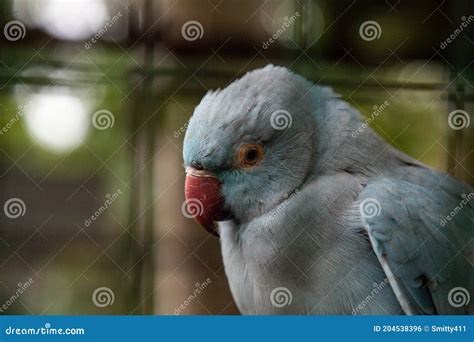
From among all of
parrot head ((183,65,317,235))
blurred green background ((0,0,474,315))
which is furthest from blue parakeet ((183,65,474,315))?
blurred green background ((0,0,474,315))

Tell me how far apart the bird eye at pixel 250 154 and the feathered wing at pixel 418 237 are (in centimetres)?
22

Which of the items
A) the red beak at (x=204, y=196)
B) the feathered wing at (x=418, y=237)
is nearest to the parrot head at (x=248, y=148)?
the red beak at (x=204, y=196)

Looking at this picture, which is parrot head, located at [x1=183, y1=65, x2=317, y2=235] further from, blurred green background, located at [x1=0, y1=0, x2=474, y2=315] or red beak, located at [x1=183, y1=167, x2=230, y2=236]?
blurred green background, located at [x1=0, y1=0, x2=474, y2=315]

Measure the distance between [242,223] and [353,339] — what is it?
16.1 inches

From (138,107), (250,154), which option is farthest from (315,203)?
(138,107)

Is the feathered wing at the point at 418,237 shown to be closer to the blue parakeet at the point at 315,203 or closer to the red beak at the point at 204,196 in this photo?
the blue parakeet at the point at 315,203

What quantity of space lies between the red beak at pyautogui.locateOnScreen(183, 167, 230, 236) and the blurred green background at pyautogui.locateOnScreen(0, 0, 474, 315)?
0.19 m

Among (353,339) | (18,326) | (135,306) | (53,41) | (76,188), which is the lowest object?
(18,326)

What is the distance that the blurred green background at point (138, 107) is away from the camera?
4.75 ft

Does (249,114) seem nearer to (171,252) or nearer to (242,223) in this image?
(242,223)

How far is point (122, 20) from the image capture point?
150 cm

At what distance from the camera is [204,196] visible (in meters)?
1.23

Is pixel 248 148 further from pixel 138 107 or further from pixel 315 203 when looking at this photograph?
pixel 138 107

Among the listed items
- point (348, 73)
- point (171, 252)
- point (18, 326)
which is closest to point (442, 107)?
point (348, 73)
